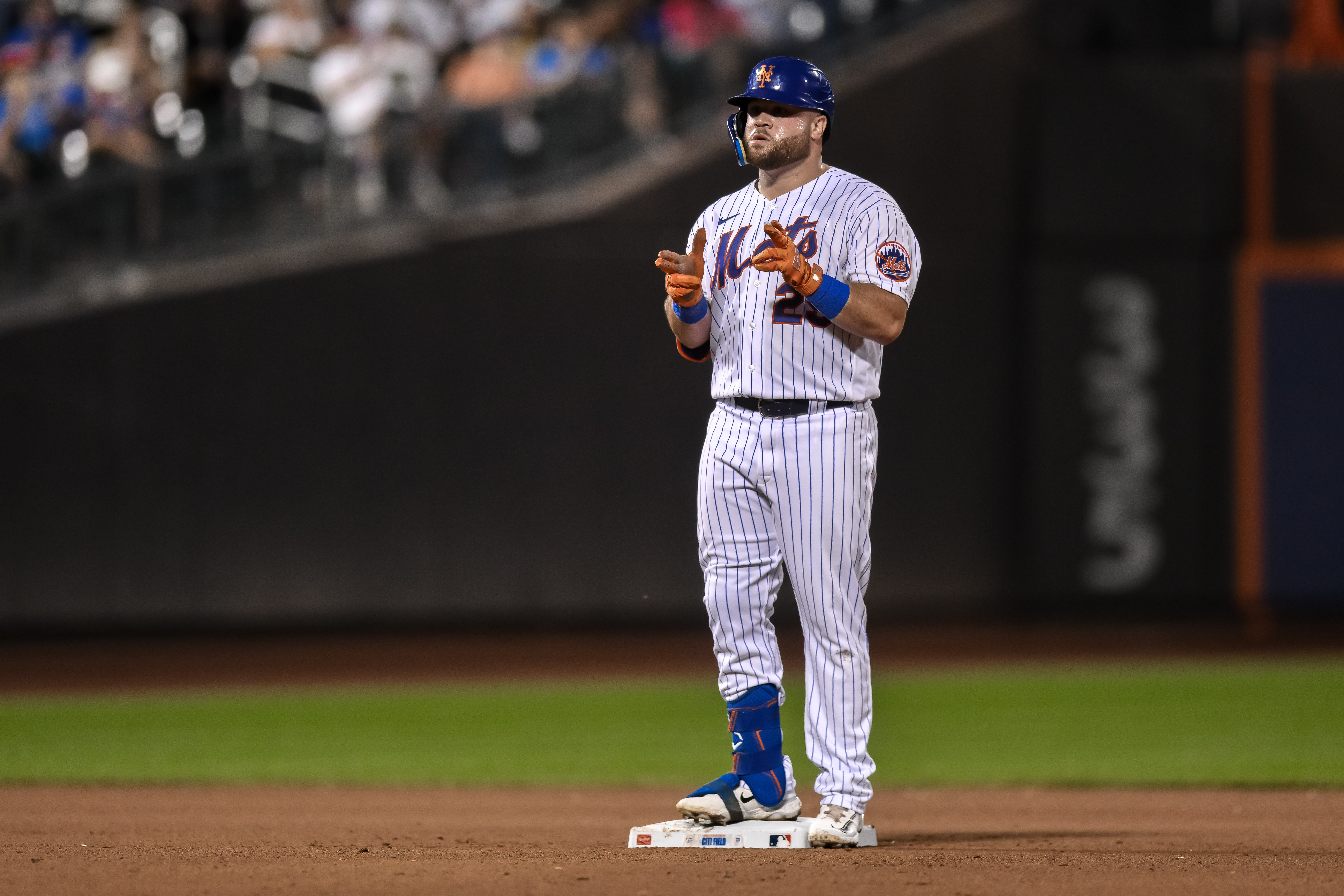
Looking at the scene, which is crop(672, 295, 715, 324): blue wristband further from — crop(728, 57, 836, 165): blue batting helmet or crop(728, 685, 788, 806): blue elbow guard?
crop(728, 685, 788, 806): blue elbow guard

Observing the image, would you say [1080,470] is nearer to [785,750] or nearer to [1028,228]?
[1028,228]

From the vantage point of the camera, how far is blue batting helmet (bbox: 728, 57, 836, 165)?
168 inches

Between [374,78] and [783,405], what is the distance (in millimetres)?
8632

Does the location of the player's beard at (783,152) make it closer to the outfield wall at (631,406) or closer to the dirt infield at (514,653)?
the dirt infield at (514,653)

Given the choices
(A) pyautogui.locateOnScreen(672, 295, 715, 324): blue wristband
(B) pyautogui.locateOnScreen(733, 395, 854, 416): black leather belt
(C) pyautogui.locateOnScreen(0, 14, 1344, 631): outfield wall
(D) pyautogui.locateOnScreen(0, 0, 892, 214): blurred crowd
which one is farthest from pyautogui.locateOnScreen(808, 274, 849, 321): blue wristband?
(C) pyautogui.locateOnScreen(0, 14, 1344, 631): outfield wall

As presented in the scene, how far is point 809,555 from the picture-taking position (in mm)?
4227

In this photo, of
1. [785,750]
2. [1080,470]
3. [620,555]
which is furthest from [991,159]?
[785,750]

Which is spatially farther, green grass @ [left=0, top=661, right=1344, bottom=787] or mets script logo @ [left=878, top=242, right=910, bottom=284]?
green grass @ [left=0, top=661, right=1344, bottom=787]

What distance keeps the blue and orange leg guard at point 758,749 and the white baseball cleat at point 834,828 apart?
16cm

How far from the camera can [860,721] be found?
13.9 feet

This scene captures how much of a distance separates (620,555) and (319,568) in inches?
86.8

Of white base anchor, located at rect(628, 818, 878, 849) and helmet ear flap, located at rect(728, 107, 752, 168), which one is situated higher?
helmet ear flap, located at rect(728, 107, 752, 168)

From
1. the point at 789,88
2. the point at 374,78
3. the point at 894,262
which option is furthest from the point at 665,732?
the point at 374,78

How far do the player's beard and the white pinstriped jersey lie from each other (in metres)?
0.08
